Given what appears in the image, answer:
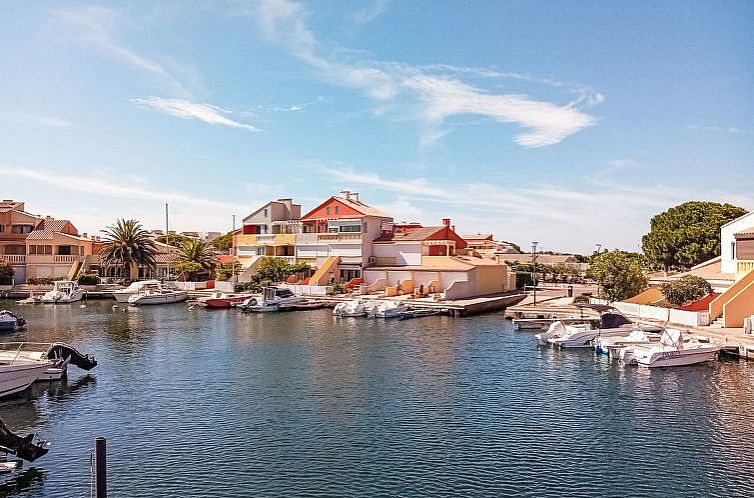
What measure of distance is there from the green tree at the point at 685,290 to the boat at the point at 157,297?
Result: 171 ft

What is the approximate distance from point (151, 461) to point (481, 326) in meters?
34.0

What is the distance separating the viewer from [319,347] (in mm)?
41688

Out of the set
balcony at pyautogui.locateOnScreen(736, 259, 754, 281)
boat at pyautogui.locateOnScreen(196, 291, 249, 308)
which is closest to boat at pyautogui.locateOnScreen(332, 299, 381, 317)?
boat at pyautogui.locateOnScreen(196, 291, 249, 308)

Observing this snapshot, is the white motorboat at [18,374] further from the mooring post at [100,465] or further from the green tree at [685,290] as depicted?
the green tree at [685,290]

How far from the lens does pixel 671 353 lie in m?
34.4

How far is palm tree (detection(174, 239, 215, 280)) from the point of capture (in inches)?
3329

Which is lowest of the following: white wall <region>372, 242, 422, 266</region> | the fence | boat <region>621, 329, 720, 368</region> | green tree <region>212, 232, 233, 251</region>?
boat <region>621, 329, 720, 368</region>

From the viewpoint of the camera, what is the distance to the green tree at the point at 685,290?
152 feet

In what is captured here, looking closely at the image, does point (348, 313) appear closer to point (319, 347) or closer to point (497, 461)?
point (319, 347)

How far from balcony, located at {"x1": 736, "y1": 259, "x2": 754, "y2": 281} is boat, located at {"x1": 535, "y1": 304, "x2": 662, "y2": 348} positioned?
9.67 meters

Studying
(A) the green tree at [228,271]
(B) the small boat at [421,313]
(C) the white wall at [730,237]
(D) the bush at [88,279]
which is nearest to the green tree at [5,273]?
(D) the bush at [88,279]

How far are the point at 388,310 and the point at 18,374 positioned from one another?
32769 millimetres

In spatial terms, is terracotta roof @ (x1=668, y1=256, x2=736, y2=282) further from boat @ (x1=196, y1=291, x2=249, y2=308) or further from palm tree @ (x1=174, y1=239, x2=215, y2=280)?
palm tree @ (x1=174, y1=239, x2=215, y2=280)

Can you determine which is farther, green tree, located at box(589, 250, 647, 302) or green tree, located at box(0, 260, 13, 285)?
green tree, located at box(0, 260, 13, 285)
